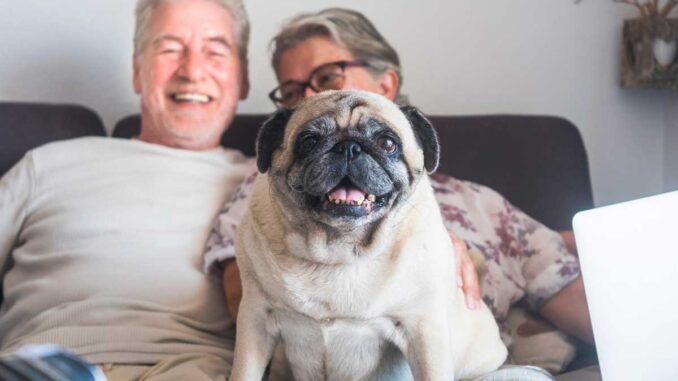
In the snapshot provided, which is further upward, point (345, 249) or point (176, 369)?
point (345, 249)

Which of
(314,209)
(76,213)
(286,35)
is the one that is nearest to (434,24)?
(286,35)

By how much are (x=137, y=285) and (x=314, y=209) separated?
52 cm

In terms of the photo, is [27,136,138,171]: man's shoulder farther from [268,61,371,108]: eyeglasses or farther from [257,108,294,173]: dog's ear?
[257,108,294,173]: dog's ear

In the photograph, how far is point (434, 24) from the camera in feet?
7.09

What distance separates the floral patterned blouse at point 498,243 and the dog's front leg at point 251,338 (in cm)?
31

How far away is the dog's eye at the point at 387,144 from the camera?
3.21ft

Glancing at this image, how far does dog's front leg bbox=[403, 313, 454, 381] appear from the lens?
98 centimetres

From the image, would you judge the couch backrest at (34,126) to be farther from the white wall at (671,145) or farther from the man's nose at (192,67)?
the white wall at (671,145)

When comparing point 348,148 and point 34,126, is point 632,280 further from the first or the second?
point 34,126

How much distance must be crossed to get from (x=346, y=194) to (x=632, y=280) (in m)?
0.35

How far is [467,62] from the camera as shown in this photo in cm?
220

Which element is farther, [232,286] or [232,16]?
[232,16]

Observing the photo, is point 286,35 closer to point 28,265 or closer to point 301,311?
point 28,265

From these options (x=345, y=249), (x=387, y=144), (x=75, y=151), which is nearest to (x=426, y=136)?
(x=387, y=144)
